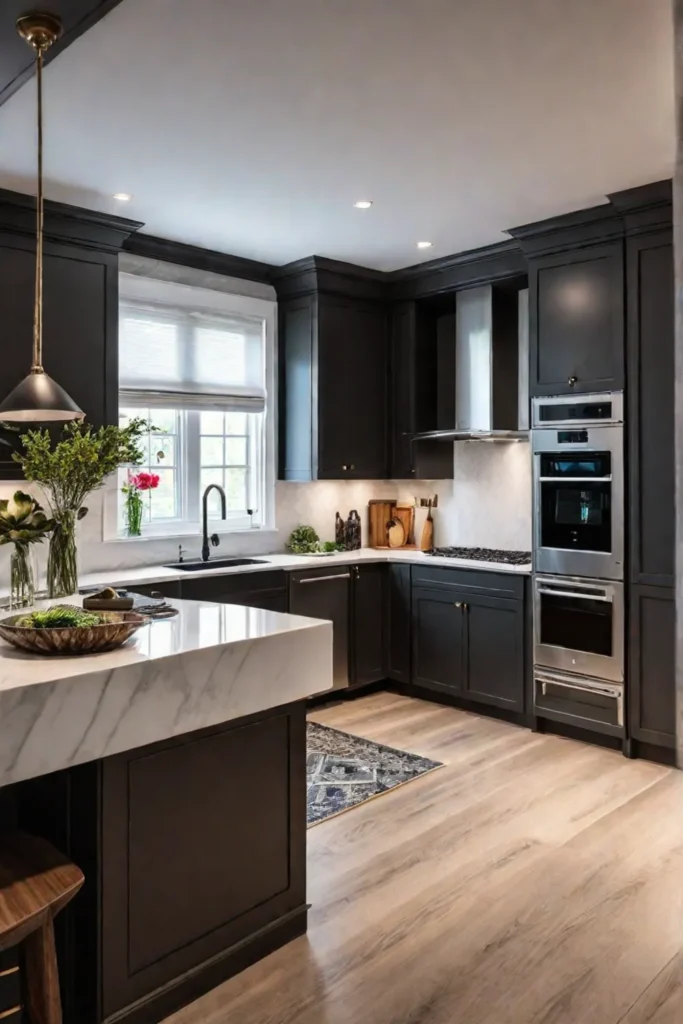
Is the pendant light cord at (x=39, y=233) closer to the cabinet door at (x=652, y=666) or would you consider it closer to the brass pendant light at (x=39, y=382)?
the brass pendant light at (x=39, y=382)

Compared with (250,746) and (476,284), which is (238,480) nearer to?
(476,284)

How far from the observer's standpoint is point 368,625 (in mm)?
5211

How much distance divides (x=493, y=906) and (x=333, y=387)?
3333 mm

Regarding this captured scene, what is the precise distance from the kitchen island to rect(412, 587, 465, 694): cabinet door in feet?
8.21

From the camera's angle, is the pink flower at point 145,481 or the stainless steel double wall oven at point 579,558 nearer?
the stainless steel double wall oven at point 579,558

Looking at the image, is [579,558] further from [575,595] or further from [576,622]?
[576,622]

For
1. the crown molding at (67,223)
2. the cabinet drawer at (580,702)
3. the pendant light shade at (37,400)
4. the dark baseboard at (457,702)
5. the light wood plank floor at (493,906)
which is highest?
the crown molding at (67,223)

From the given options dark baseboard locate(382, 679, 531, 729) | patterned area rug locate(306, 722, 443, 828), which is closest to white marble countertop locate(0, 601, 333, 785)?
patterned area rug locate(306, 722, 443, 828)

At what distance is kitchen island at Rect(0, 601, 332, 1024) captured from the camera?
1871 mm

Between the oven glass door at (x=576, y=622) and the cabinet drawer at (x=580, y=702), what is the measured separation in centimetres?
17

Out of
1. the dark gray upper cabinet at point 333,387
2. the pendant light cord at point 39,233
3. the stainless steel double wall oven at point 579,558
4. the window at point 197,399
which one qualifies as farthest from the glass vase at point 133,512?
the stainless steel double wall oven at point 579,558

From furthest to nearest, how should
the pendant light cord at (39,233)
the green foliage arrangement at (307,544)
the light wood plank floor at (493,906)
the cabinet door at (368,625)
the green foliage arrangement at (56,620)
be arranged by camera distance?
the green foliage arrangement at (307,544) → the cabinet door at (368,625) → the pendant light cord at (39,233) → the light wood plank floor at (493,906) → the green foliage arrangement at (56,620)

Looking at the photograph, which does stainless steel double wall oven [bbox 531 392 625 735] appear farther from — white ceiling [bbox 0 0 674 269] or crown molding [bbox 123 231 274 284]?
crown molding [bbox 123 231 274 284]

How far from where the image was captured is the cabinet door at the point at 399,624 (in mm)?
5176
